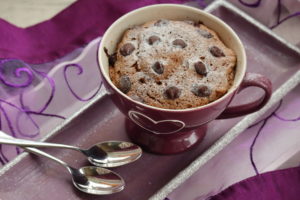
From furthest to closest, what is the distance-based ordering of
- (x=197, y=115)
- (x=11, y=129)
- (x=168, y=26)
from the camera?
(x=11, y=129), (x=168, y=26), (x=197, y=115)

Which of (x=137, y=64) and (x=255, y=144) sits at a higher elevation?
(x=137, y=64)

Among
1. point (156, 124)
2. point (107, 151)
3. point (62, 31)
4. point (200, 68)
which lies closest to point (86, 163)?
point (107, 151)

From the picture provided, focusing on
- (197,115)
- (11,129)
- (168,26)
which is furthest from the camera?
(11,129)

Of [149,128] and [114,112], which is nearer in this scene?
[149,128]

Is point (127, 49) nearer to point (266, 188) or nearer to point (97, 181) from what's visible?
point (97, 181)

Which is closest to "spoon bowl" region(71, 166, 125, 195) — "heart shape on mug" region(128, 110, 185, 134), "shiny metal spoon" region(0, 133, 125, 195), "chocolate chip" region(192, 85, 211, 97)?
"shiny metal spoon" region(0, 133, 125, 195)

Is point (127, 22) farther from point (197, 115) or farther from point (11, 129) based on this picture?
point (11, 129)

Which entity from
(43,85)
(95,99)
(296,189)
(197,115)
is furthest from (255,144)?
(43,85)

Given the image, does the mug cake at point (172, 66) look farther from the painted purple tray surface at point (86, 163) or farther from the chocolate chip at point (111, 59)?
the painted purple tray surface at point (86, 163)

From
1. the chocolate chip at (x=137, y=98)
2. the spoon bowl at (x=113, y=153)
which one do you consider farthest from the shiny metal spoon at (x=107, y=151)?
the chocolate chip at (x=137, y=98)
